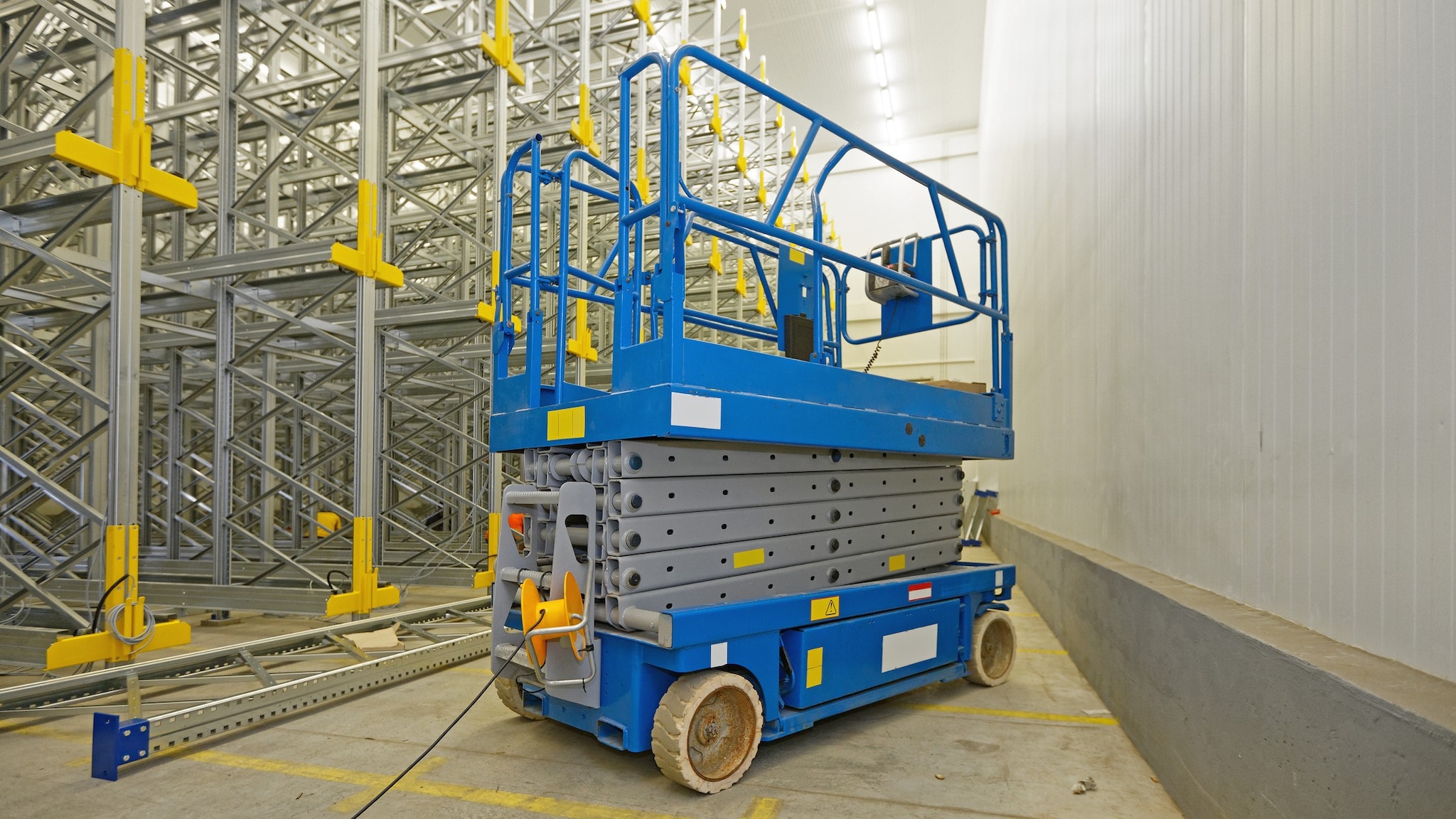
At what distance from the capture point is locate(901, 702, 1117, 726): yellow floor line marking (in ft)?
16.2

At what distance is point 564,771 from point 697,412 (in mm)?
2005

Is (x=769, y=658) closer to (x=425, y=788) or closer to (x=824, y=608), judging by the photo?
(x=824, y=608)

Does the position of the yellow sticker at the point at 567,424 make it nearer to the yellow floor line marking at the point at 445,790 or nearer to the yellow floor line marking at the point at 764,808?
the yellow floor line marking at the point at 445,790

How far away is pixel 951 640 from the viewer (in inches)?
215

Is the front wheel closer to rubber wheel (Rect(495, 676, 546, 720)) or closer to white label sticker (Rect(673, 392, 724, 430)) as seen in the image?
rubber wheel (Rect(495, 676, 546, 720))

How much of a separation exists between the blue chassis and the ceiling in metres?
17.6

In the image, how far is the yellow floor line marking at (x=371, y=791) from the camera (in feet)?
11.7

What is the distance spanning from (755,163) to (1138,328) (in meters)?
19.7

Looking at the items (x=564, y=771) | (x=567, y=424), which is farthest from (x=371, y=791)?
(x=567, y=424)

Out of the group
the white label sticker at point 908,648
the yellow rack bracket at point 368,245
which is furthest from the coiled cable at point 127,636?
the white label sticker at point 908,648

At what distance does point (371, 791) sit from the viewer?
3.75 m

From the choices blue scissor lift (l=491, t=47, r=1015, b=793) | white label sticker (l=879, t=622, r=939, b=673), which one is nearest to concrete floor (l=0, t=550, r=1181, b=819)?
blue scissor lift (l=491, t=47, r=1015, b=793)

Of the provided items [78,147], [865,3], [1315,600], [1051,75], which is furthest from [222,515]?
[865,3]

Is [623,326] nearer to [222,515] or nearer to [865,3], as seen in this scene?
[222,515]
